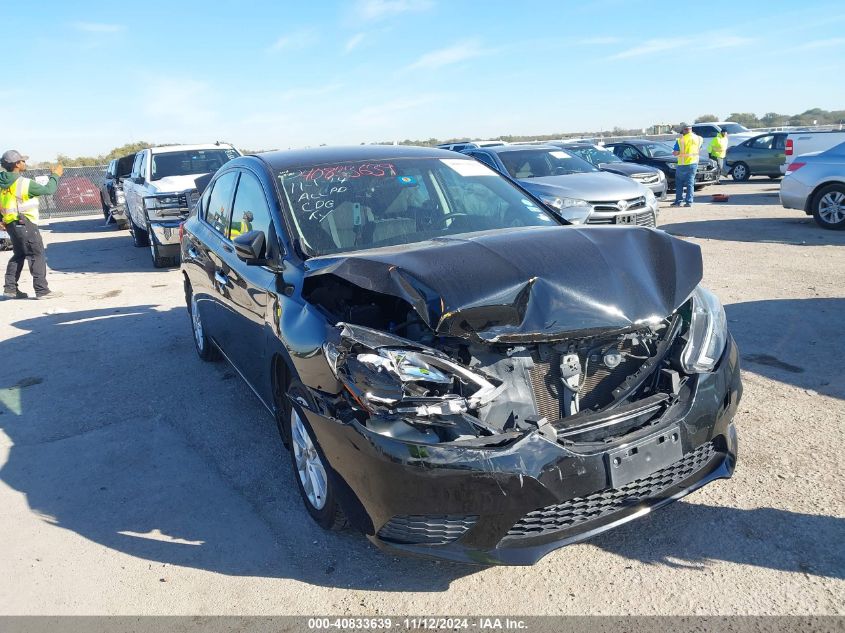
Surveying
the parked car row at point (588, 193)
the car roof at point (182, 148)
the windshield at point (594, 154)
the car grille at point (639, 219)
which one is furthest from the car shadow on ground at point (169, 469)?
the windshield at point (594, 154)

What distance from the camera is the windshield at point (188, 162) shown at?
495 inches

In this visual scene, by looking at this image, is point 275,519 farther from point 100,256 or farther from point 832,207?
point 100,256

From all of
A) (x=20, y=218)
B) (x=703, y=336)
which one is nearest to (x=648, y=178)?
(x=20, y=218)

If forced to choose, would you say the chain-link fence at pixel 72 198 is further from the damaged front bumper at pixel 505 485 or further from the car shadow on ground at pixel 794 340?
the damaged front bumper at pixel 505 485

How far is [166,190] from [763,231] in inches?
390

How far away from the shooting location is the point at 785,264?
27.9 feet

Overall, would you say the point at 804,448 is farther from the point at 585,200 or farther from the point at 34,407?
the point at 585,200

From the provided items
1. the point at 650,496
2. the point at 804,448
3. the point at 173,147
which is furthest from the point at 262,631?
the point at 173,147

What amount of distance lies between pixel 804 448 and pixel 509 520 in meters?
2.19

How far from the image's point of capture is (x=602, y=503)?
272 centimetres

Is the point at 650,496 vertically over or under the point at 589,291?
under

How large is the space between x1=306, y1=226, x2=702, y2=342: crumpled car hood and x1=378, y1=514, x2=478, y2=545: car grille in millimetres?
717

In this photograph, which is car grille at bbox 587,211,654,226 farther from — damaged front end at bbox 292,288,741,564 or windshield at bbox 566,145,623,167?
damaged front end at bbox 292,288,741,564

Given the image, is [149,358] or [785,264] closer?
[149,358]
